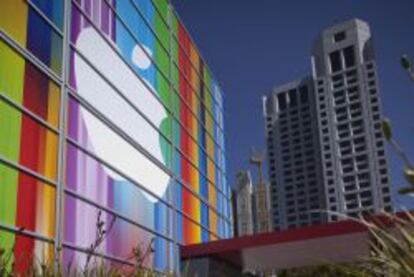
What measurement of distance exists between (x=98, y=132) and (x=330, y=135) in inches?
5509

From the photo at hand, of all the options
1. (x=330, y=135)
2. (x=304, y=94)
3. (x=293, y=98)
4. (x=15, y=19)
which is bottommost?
(x=15, y=19)

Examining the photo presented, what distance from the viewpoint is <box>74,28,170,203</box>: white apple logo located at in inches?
888

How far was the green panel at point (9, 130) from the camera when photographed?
16.4m

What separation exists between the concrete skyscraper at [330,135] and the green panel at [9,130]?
128m

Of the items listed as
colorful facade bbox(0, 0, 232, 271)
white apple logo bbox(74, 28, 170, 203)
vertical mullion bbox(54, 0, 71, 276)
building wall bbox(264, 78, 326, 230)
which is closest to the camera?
colorful facade bbox(0, 0, 232, 271)

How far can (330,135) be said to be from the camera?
159m

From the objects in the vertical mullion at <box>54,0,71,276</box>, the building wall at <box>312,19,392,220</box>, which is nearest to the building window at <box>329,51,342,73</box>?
the building wall at <box>312,19,392,220</box>

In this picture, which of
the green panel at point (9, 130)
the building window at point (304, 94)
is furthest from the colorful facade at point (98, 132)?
the building window at point (304, 94)

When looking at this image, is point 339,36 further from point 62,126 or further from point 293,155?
point 62,126

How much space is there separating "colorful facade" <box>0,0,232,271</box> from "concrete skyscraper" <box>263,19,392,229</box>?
111259mm

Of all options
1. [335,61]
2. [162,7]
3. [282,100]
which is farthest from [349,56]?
[162,7]

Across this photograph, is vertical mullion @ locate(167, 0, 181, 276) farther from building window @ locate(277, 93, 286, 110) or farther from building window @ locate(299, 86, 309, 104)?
building window @ locate(277, 93, 286, 110)

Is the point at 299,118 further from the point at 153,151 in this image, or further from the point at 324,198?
the point at 153,151

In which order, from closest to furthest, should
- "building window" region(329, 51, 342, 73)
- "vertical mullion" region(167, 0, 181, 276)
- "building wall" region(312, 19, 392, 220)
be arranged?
"vertical mullion" region(167, 0, 181, 276)
"building wall" region(312, 19, 392, 220)
"building window" region(329, 51, 342, 73)
